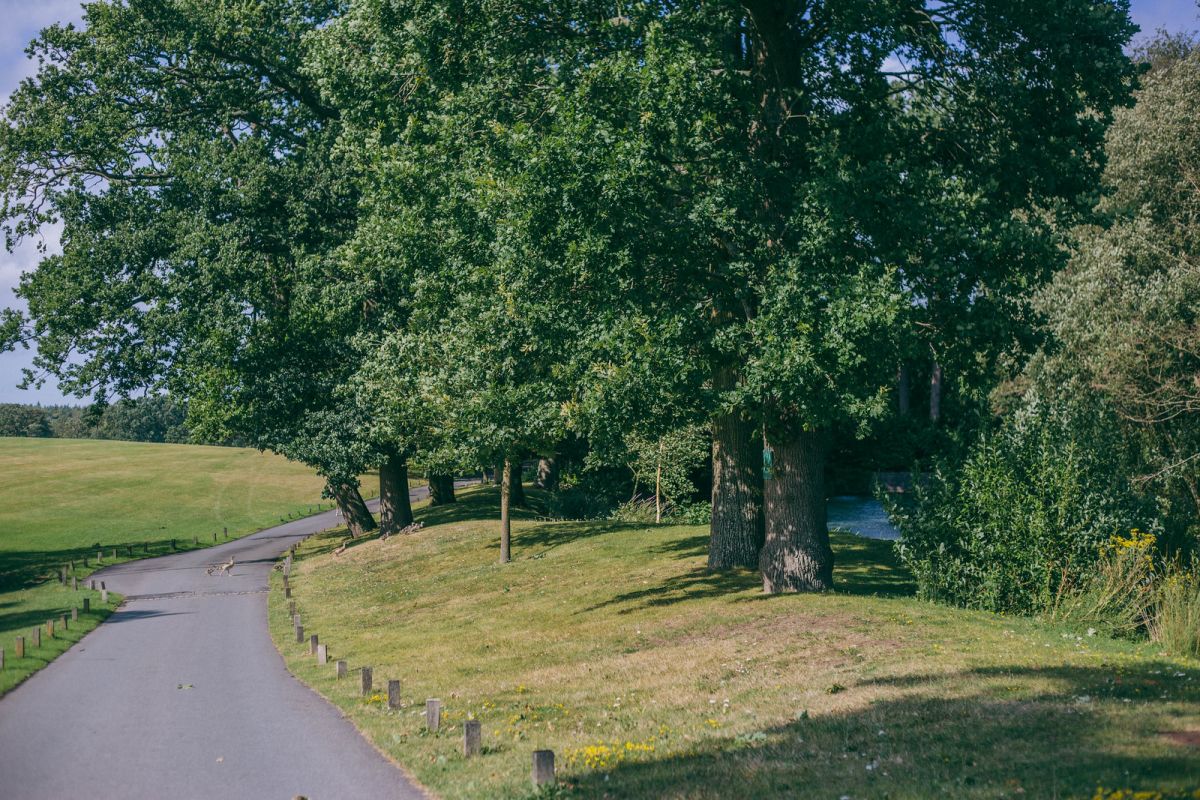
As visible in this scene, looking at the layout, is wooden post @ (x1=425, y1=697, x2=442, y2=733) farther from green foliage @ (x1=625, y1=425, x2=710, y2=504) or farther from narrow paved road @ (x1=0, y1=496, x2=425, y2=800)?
green foliage @ (x1=625, y1=425, x2=710, y2=504)

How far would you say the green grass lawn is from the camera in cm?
879

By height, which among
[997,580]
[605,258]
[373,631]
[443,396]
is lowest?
[373,631]

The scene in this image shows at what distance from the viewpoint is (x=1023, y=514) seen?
58.6 feet

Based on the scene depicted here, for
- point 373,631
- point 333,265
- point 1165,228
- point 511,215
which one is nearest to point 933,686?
point 511,215

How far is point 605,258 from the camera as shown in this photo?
58.8 ft

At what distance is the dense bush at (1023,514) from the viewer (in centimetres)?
1759

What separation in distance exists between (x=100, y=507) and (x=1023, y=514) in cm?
6799

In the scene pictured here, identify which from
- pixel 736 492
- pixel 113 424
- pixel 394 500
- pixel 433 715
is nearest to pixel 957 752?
pixel 433 715

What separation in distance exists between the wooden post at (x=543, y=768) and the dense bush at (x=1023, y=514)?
1143 centimetres

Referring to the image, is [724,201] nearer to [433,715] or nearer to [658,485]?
[433,715]

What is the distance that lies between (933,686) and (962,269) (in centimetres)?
868

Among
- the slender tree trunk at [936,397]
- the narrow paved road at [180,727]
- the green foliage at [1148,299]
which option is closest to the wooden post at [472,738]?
the narrow paved road at [180,727]

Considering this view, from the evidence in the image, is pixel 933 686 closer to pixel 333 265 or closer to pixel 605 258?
pixel 605 258

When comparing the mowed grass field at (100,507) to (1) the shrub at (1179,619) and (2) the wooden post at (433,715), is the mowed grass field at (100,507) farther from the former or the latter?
(1) the shrub at (1179,619)
